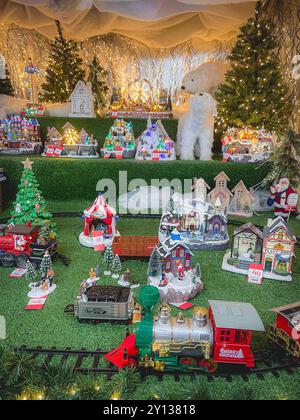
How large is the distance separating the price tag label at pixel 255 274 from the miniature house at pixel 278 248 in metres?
0.29

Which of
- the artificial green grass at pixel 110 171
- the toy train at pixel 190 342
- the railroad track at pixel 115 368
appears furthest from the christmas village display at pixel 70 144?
the toy train at pixel 190 342

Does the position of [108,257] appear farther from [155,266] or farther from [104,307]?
[104,307]

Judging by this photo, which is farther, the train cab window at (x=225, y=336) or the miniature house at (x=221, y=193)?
the miniature house at (x=221, y=193)

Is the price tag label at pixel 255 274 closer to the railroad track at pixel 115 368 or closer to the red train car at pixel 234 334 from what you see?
the railroad track at pixel 115 368

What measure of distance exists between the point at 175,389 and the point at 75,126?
302 inches

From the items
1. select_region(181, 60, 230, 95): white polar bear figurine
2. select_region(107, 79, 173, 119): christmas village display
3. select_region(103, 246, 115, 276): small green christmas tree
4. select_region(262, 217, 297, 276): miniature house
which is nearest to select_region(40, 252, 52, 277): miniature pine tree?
select_region(103, 246, 115, 276): small green christmas tree

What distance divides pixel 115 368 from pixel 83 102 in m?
7.56

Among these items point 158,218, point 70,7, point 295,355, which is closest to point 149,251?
point 158,218

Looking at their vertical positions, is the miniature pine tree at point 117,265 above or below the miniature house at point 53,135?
below

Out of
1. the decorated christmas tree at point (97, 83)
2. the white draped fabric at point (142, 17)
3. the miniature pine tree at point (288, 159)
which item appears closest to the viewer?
the miniature pine tree at point (288, 159)

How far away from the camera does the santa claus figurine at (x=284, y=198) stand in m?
8.11

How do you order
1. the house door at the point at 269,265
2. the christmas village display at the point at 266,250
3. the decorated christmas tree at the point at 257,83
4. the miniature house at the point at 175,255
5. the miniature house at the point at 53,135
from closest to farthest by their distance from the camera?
the miniature house at the point at 175,255
the christmas village display at the point at 266,250
the house door at the point at 269,265
the decorated christmas tree at the point at 257,83
the miniature house at the point at 53,135

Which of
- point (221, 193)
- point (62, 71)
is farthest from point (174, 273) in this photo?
point (62, 71)

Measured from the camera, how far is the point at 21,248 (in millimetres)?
5898
